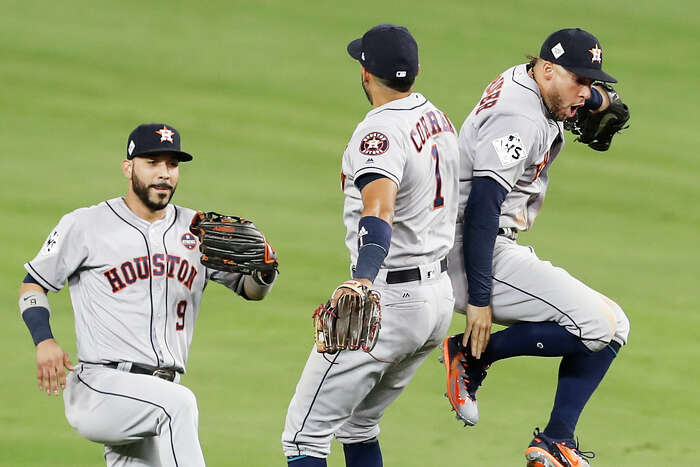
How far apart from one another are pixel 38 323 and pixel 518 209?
236 cm

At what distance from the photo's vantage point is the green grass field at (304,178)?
25.1 feet

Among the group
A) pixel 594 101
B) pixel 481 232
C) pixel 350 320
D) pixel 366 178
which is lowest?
pixel 350 320

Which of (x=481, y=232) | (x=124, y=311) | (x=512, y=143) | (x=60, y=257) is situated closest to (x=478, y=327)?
(x=481, y=232)

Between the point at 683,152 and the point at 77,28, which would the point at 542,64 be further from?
the point at 77,28

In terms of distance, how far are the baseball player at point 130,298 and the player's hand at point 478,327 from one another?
3.22 ft

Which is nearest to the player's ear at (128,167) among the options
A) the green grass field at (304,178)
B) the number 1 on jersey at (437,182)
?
the number 1 on jersey at (437,182)

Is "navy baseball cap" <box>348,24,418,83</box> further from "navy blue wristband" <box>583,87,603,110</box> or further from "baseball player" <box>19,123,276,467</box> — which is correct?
"navy blue wristband" <box>583,87,603,110</box>

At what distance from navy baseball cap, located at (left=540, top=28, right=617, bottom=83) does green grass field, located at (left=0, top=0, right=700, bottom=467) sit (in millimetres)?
2438

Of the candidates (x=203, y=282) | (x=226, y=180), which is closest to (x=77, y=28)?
(x=226, y=180)

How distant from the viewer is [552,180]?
1266cm

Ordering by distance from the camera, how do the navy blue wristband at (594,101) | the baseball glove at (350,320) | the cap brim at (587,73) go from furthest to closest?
the navy blue wristband at (594,101)
the cap brim at (587,73)
the baseball glove at (350,320)

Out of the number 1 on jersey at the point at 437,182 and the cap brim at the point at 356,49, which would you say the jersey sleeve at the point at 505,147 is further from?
the cap brim at the point at 356,49

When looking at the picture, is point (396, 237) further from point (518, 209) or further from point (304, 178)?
point (304, 178)

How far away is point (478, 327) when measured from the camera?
5992 mm
